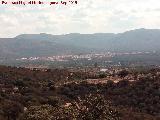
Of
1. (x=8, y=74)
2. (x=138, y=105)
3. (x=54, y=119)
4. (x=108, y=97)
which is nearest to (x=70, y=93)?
(x=108, y=97)

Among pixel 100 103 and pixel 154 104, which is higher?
pixel 100 103

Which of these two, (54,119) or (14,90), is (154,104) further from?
(54,119)

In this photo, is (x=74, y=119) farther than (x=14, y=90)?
No

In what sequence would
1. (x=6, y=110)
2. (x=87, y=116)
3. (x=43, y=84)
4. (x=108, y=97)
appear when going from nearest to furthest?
1. (x=87, y=116)
2. (x=6, y=110)
3. (x=108, y=97)
4. (x=43, y=84)

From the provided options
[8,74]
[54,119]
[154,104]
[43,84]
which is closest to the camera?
[54,119]

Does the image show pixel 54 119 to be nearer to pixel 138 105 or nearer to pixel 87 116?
pixel 87 116

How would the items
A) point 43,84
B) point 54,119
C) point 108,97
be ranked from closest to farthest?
→ 1. point 54,119
2. point 108,97
3. point 43,84

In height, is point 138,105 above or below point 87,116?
below

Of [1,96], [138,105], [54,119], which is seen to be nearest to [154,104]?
[138,105]

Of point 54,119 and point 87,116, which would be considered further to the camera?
point 54,119
